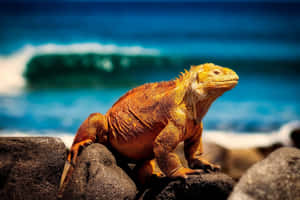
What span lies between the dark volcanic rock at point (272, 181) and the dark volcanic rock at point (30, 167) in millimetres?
1716

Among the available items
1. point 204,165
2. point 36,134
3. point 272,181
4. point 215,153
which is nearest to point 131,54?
point 36,134

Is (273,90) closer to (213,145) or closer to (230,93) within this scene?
(230,93)

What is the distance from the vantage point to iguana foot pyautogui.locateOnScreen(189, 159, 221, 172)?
2918 millimetres

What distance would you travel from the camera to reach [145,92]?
10.1 feet

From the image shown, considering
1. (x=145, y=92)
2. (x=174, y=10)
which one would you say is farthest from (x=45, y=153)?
(x=174, y=10)

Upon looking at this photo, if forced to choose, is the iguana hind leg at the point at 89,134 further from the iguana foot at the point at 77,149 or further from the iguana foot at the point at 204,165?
the iguana foot at the point at 204,165

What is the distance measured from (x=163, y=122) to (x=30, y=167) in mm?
1337

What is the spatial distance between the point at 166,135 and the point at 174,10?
4.33 m

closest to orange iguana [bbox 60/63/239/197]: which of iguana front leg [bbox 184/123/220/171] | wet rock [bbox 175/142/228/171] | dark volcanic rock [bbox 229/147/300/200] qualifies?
iguana front leg [bbox 184/123/220/171]

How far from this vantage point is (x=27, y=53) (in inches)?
250

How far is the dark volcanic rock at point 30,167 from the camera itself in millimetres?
2719

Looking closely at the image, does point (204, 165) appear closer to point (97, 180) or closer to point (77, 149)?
point (97, 180)

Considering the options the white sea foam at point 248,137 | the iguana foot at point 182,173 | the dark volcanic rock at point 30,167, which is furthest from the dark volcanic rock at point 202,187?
the white sea foam at point 248,137

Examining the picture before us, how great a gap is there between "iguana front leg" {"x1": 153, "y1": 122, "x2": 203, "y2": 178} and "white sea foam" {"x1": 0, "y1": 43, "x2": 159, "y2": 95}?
408 cm
